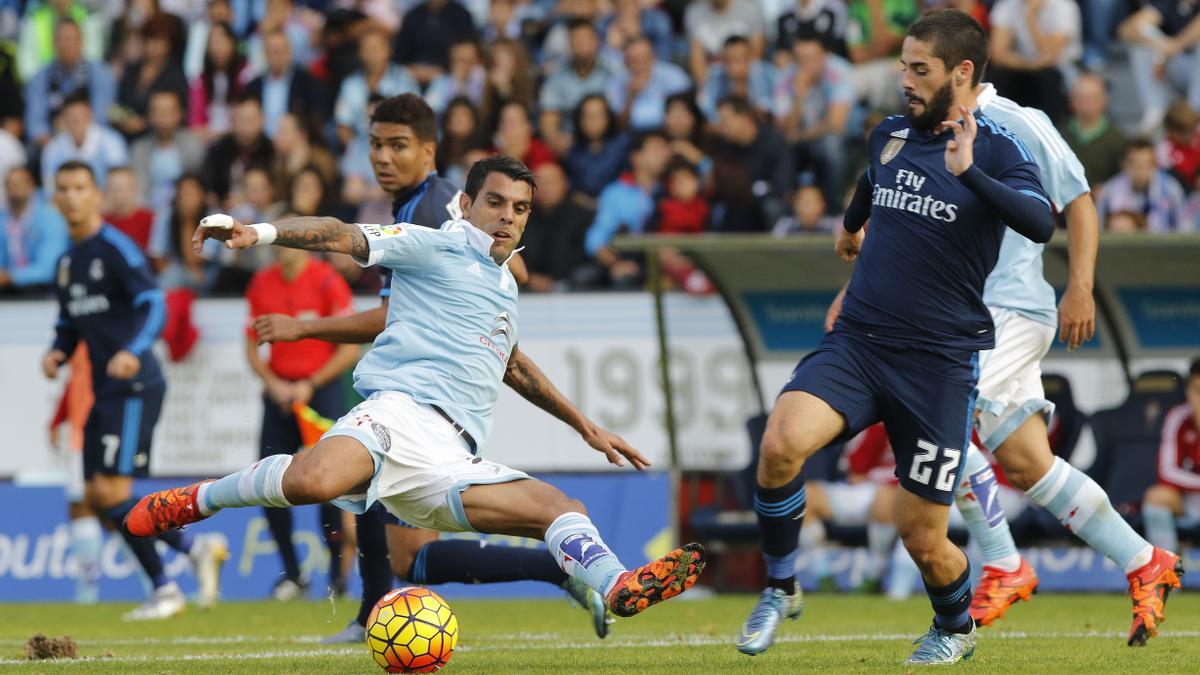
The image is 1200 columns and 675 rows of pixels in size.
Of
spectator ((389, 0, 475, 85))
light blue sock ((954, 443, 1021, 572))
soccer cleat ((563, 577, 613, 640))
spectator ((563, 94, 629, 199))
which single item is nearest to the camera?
soccer cleat ((563, 577, 613, 640))

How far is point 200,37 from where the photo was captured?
19.1 m

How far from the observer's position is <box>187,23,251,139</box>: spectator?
1814 centimetres

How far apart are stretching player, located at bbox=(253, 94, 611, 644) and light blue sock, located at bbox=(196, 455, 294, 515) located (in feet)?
3.46

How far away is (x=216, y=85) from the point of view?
1822 centimetres

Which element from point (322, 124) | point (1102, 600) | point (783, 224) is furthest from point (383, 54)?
point (1102, 600)

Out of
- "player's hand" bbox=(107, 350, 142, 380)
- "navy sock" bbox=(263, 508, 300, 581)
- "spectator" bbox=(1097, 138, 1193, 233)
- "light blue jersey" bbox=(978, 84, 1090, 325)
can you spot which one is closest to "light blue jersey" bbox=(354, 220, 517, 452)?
"light blue jersey" bbox=(978, 84, 1090, 325)

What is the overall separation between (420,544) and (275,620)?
120 inches

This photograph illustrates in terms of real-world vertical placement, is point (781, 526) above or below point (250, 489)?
below

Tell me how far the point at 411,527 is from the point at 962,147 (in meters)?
3.13

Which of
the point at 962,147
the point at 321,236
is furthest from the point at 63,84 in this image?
the point at 962,147

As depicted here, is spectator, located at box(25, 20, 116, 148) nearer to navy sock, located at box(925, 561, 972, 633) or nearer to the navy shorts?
the navy shorts

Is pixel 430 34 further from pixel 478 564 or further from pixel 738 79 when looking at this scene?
pixel 478 564

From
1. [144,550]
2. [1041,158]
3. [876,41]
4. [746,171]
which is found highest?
[876,41]

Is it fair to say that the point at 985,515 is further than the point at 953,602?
Yes
